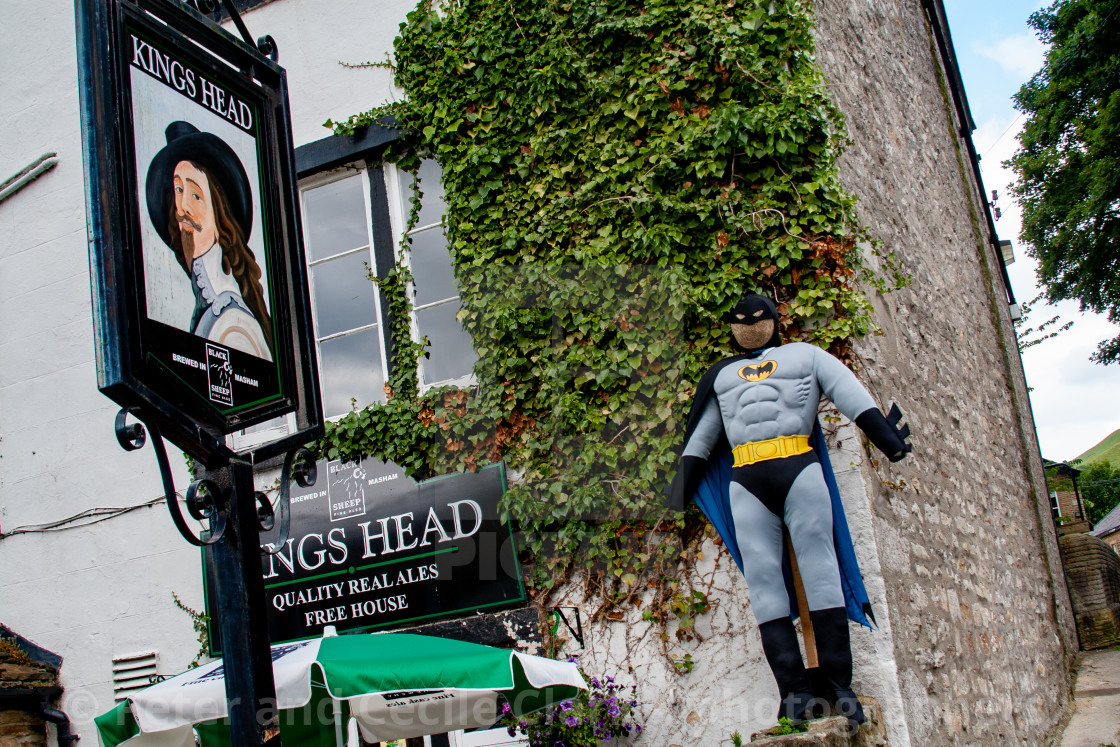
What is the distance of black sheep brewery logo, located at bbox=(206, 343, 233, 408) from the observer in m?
3.45

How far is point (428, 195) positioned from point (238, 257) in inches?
117

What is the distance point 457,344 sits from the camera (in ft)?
20.7

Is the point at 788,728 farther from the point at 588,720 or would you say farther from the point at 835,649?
the point at 588,720

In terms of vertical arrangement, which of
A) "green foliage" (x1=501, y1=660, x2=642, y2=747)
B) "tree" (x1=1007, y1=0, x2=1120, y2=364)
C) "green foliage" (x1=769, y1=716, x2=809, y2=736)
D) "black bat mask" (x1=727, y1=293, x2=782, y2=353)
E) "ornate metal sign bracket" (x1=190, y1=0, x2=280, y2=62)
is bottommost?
"green foliage" (x1=501, y1=660, x2=642, y2=747)

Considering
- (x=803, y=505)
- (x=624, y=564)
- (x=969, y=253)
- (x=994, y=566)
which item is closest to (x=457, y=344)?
(x=624, y=564)

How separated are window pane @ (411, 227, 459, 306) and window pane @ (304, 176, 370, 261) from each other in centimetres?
48

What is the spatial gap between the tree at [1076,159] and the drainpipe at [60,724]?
1815cm

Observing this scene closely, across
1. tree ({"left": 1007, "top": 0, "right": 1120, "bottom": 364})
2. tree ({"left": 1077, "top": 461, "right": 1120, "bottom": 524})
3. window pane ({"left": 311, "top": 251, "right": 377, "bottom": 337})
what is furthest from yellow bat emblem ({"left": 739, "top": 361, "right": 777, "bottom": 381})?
tree ({"left": 1077, "top": 461, "right": 1120, "bottom": 524})

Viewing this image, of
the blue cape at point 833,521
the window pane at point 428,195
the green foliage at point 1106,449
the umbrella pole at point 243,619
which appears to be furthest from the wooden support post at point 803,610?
the green foliage at point 1106,449

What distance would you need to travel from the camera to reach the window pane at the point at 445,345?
6293 mm

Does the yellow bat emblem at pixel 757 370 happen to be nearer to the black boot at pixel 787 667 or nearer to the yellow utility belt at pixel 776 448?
the yellow utility belt at pixel 776 448

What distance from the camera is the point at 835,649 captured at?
4020mm

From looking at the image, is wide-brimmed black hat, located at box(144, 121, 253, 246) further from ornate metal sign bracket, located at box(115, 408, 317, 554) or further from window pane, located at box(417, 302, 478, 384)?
window pane, located at box(417, 302, 478, 384)

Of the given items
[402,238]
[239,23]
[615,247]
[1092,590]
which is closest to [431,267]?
[402,238]
